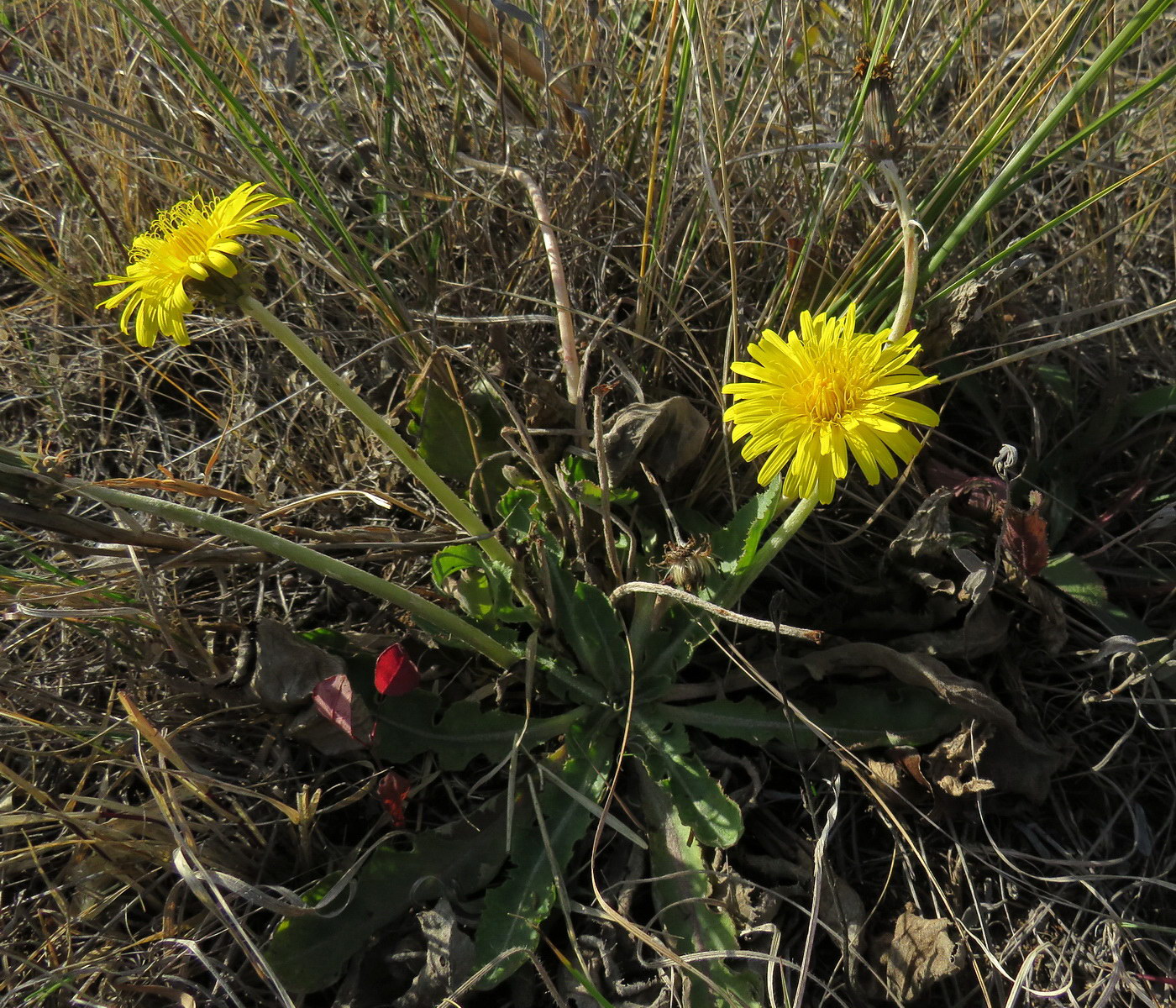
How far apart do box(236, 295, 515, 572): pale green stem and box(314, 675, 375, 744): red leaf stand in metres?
0.38

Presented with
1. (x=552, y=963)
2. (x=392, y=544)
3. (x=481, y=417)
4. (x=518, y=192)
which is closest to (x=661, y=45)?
(x=518, y=192)

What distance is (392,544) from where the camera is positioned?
1.79 m

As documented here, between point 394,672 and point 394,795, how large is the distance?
237mm

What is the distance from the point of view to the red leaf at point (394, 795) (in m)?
Answer: 1.74

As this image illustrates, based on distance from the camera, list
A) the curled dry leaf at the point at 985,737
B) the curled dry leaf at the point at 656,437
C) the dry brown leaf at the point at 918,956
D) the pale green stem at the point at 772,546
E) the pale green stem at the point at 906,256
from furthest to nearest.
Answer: the curled dry leaf at the point at 656,437 → the curled dry leaf at the point at 985,737 → the dry brown leaf at the point at 918,956 → the pale green stem at the point at 772,546 → the pale green stem at the point at 906,256

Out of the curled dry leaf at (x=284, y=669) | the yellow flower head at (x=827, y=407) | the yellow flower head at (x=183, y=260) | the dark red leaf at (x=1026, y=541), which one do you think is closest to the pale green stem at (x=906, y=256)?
the yellow flower head at (x=827, y=407)

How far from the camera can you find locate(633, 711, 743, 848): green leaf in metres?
1.72

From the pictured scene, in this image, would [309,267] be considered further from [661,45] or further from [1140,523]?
[1140,523]

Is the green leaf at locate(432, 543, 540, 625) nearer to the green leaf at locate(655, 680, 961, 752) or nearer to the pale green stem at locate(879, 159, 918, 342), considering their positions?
the green leaf at locate(655, 680, 961, 752)

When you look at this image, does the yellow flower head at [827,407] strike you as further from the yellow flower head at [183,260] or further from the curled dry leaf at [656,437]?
the yellow flower head at [183,260]

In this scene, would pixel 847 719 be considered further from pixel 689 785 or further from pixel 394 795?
pixel 394 795

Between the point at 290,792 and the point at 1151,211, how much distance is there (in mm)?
2469

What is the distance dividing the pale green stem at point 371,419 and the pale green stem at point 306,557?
172 mm

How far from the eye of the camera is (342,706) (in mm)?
1708
